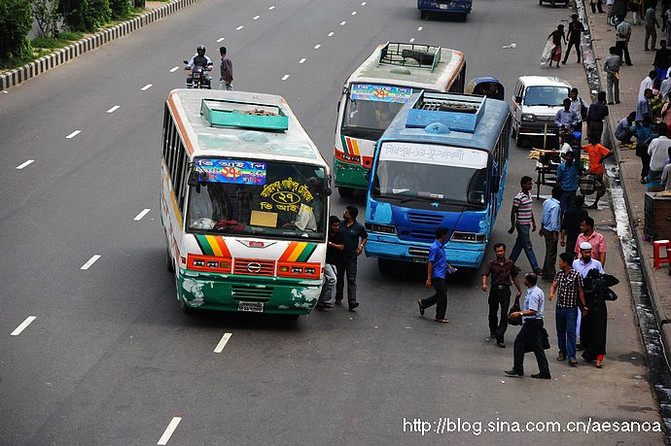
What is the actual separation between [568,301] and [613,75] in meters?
18.9

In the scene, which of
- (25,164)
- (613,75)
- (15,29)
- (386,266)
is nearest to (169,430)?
(386,266)

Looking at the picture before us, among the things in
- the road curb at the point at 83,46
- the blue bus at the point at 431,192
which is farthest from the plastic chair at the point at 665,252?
the road curb at the point at 83,46

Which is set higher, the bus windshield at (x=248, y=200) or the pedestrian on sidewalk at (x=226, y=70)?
the bus windshield at (x=248, y=200)

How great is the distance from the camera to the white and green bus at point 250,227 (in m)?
17.3

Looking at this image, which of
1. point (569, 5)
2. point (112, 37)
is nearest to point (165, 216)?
point (112, 37)

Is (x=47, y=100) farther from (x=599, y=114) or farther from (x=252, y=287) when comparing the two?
(x=252, y=287)

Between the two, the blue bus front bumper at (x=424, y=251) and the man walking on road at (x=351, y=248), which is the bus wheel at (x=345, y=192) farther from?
the man walking on road at (x=351, y=248)

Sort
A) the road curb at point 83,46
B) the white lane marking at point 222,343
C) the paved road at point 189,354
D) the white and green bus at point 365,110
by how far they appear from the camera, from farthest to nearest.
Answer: the road curb at point 83,46 → the white and green bus at point 365,110 → the white lane marking at point 222,343 → the paved road at point 189,354

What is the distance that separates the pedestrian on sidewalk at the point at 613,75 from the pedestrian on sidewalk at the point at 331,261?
17158 millimetres

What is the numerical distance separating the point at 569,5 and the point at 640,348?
38.8 m

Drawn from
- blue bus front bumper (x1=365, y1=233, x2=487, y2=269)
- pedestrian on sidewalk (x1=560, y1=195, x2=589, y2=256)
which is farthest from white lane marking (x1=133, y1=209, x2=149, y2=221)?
pedestrian on sidewalk (x1=560, y1=195, x2=589, y2=256)

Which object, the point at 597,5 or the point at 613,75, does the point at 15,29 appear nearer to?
the point at 613,75

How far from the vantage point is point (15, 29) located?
3584 centimetres

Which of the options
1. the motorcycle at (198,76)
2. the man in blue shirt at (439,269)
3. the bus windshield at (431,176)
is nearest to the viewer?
the man in blue shirt at (439,269)
